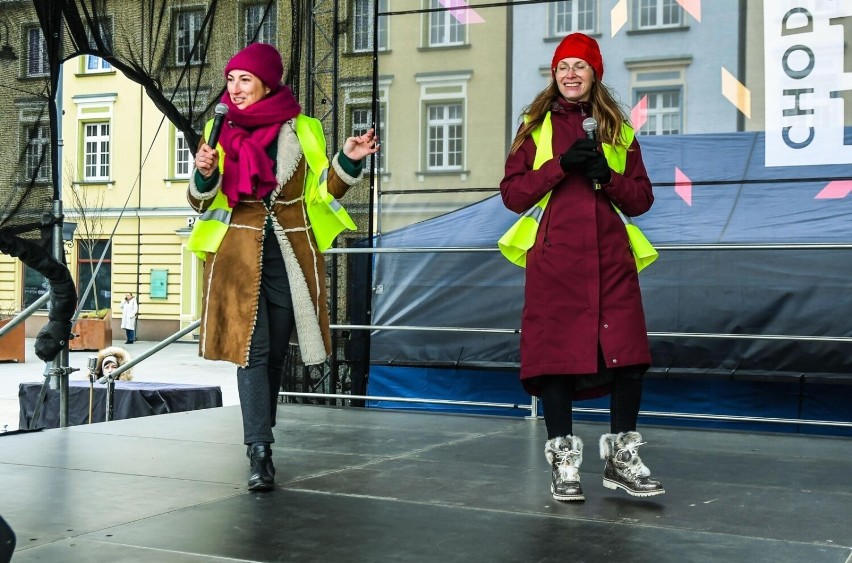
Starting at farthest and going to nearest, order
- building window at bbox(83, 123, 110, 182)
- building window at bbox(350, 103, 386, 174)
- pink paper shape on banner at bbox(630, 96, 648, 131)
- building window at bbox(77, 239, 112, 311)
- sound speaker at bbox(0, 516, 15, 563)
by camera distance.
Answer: building window at bbox(83, 123, 110, 182), building window at bbox(77, 239, 112, 311), building window at bbox(350, 103, 386, 174), pink paper shape on banner at bbox(630, 96, 648, 131), sound speaker at bbox(0, 516, 15, 563)

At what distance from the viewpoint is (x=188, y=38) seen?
21.9 ft

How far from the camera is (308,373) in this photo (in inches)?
270

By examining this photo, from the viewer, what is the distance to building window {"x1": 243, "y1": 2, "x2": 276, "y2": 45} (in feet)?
21.8

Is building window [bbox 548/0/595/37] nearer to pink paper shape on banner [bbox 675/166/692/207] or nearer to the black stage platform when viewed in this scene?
pink paper shape on banner [bbox 675/166/692/207]

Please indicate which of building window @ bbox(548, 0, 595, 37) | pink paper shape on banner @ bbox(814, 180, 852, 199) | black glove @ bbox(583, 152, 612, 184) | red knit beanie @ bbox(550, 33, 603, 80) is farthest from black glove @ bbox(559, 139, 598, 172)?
building window @ bbox(548, 0, 595, 37)

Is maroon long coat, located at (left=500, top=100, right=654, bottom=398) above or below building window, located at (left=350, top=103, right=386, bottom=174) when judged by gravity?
below

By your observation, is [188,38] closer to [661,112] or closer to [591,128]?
[661,112]

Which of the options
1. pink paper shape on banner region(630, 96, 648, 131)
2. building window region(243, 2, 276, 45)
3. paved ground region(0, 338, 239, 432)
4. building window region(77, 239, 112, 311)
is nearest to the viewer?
pink paper shape on banner region(630, 96, 648, 131)

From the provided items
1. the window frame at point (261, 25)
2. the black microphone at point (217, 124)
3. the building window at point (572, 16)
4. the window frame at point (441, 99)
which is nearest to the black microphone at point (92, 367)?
the window frame at point (261, 25)

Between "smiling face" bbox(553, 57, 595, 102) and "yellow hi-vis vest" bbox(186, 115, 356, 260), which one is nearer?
"smiling face" bbox(553, 57, 595, 102)

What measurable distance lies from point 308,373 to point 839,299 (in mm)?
3105

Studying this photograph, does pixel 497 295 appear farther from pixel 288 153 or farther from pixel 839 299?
pixel 288 153

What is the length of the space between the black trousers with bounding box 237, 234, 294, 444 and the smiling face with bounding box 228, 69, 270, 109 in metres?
0.46

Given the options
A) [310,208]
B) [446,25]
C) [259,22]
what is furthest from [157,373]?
[310,208]
